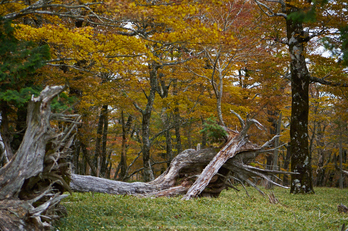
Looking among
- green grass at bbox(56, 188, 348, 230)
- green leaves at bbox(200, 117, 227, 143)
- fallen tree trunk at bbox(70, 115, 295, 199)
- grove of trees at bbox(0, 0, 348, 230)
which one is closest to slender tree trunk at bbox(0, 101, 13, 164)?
grove of trees at bbox(0, 0, 348, 230)

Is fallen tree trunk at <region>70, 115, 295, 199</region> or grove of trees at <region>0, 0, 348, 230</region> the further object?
fallen tree trunk at <region>70, 115, 295, 199</region>

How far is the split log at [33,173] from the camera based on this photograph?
4.41m

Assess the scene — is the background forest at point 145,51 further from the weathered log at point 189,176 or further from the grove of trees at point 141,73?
the weathered log at point 189,176

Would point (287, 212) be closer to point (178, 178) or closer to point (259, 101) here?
point (178, 178)

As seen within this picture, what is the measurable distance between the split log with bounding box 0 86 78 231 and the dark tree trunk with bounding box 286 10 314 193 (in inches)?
402

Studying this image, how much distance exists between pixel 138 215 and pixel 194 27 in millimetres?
6446

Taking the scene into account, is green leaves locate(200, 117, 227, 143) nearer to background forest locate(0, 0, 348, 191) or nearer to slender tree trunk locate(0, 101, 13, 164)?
background forest locate(0, 0, 348, 191)

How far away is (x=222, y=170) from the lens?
34.0ft

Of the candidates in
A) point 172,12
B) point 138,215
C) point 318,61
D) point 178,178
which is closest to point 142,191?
point 178,178

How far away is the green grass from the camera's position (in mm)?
5727

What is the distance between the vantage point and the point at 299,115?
41.6ft

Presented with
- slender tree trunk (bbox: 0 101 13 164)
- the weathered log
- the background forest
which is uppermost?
the background forest

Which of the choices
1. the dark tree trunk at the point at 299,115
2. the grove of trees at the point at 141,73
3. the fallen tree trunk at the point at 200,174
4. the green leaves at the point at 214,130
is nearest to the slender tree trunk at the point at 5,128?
the grove of trees at the point at 141,73

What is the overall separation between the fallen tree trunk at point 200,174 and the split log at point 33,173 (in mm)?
3576
